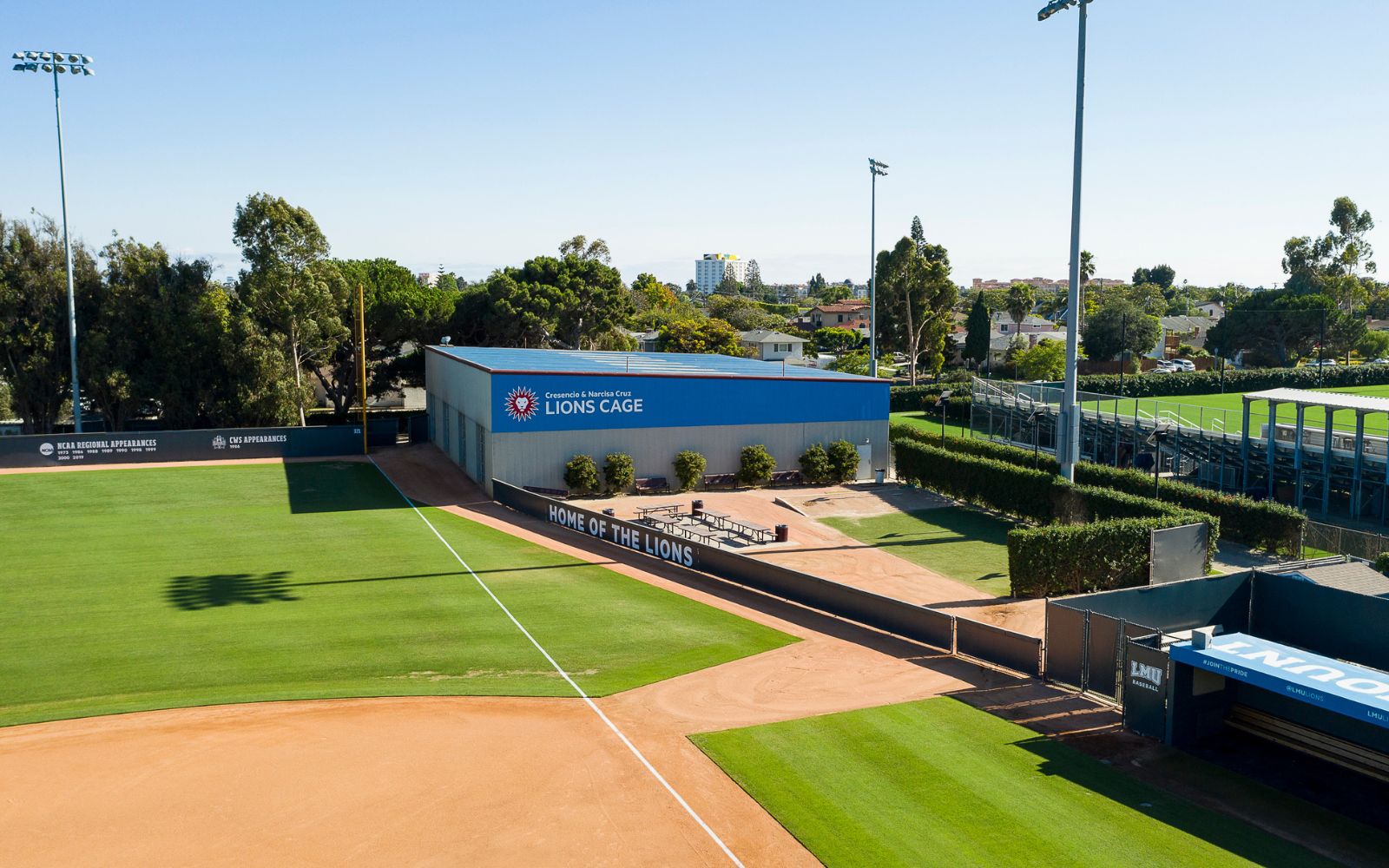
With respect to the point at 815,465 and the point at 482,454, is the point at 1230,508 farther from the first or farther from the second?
the point at 482,454

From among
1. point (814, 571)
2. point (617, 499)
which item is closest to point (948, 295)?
point (617, 499)

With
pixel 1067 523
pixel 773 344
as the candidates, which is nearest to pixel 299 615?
pixel 1067 523

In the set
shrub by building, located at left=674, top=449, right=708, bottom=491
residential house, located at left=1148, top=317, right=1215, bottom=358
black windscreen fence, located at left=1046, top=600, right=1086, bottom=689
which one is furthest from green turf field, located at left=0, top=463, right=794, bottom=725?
residential house, located at left=1148, top=317, right=1215, bottom=358

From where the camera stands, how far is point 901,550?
34.2 meters

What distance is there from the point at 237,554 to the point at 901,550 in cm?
2229

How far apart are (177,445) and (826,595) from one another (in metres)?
37.1

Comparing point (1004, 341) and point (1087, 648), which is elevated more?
point (1004, 341)

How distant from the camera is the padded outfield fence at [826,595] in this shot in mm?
20500

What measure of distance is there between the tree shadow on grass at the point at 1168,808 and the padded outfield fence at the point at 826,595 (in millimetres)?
3770

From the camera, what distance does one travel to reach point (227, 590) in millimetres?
26250

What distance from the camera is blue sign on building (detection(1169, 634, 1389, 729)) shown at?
13930 mm

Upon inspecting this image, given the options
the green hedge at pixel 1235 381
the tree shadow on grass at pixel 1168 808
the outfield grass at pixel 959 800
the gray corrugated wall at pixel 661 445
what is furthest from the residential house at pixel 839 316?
the tree shadow on grass at pixel 1168 808

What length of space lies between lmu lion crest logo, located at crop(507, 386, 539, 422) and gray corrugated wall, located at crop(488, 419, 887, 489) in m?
0.77

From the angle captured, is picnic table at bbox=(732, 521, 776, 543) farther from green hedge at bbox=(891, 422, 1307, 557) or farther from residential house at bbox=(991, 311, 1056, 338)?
residential house at bbox=(991, 311, 1056, 338)
